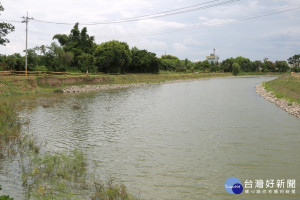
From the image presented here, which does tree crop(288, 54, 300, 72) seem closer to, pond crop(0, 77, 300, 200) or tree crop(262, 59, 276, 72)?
tree crop(262, 59, 276, 72)

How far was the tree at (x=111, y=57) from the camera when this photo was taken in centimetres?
6119

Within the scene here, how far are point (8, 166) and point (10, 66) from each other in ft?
123

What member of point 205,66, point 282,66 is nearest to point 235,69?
point 205,66

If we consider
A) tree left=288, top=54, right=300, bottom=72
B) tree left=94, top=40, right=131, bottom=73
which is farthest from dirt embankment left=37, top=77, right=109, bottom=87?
tree left=288, top=54, right=300, bottom=72

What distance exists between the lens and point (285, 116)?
21500 millimetres

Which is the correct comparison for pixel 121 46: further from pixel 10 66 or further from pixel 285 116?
pixel 285 116

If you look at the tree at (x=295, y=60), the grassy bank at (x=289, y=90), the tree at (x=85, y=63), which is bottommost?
the grassy bank at (x=289, y=90)

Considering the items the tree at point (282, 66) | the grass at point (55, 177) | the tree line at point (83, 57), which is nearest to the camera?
the grass at point (55, 177)

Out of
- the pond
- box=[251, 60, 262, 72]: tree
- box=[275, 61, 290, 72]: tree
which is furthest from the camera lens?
box=[251, 60, 262, 72]: tree

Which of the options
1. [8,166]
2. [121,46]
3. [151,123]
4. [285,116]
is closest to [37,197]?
[8,166]

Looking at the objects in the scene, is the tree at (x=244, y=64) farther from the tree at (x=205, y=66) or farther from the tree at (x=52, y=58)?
the tree at (x=52, y=58)

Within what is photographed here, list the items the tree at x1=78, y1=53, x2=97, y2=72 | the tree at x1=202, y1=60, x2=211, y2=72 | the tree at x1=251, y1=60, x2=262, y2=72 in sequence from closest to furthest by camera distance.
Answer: the tree at x1=78, y1=53, x2=97, y2=72 → the tree at x1=202, y1=60, x2=211, y2=72 → the tree at x1=251, y1=60, x2=262, y2=72

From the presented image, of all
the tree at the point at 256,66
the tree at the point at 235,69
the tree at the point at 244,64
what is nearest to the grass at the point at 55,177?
the tree at the point at 235,69

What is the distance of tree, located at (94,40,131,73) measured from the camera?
201 ft
